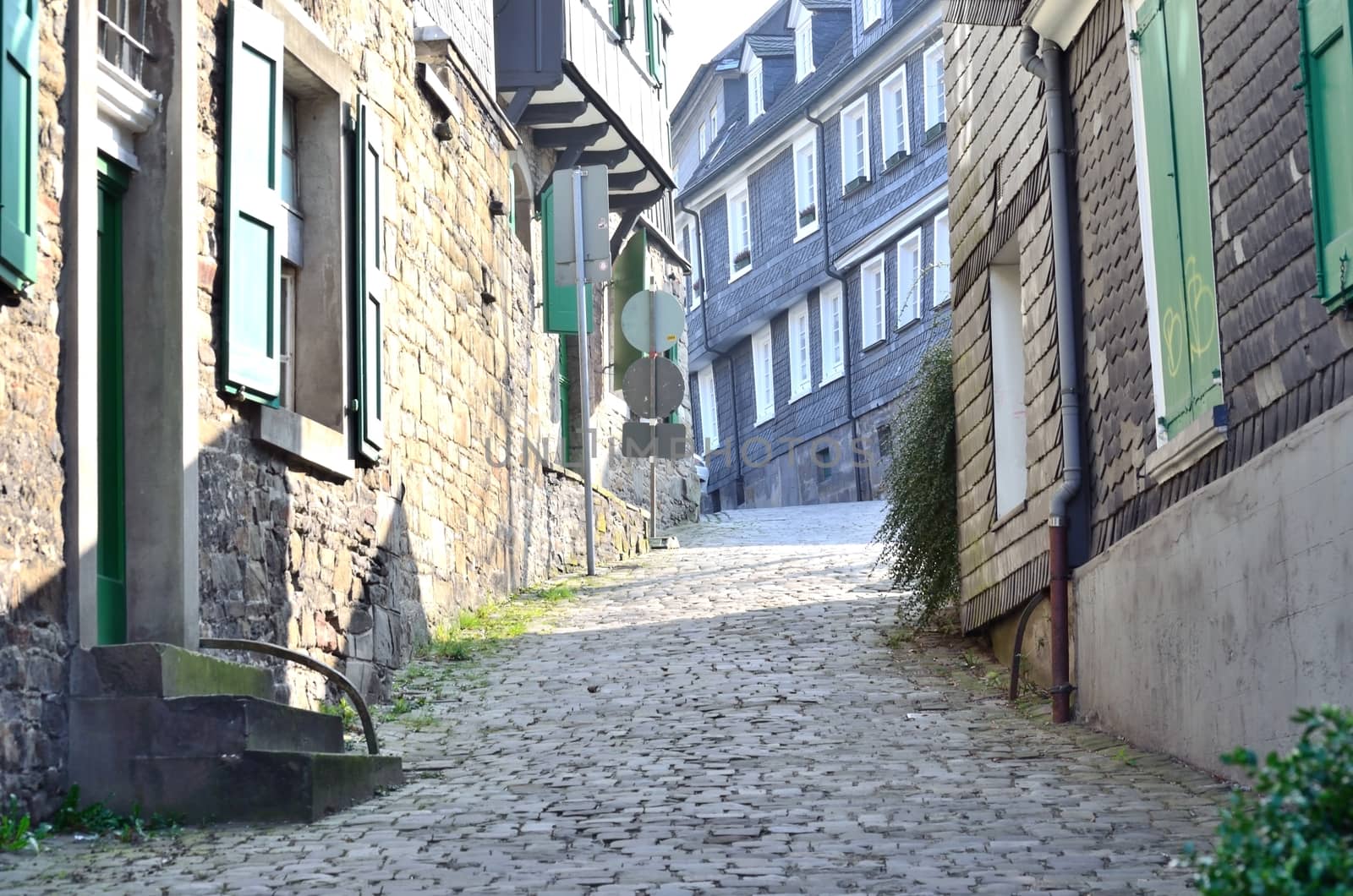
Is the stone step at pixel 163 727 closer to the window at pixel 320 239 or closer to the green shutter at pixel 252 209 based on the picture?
the green shutter at pixel 252 209

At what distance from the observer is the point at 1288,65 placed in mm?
6305

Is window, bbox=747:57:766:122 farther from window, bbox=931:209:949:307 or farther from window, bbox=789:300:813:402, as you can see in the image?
window, bbox=931:209:949:307

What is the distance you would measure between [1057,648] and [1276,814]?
21.5ft

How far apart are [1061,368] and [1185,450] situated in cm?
208

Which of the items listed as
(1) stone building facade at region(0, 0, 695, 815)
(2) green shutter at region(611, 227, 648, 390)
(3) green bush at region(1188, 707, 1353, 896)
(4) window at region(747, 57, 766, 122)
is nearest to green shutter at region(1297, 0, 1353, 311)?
(3) green bush at region(1188, 707, 1353, 896)

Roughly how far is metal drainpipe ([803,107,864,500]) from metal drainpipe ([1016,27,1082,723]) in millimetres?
18576

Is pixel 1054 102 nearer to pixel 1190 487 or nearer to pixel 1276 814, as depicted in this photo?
pixel 1190 487

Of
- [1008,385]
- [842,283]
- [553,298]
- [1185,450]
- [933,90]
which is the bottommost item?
[1185,450]

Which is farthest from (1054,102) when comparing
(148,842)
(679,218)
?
(679,218)

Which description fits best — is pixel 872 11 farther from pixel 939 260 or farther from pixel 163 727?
pixel 163 727

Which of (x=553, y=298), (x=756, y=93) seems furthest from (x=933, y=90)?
(x=553, y=298)

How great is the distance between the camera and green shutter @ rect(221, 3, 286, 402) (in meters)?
8.24

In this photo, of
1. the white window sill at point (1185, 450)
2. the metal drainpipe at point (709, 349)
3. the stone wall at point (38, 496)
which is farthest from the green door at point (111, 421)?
the metal drainpipe at point (709, 349)

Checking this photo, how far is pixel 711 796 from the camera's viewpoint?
7.11 metres
